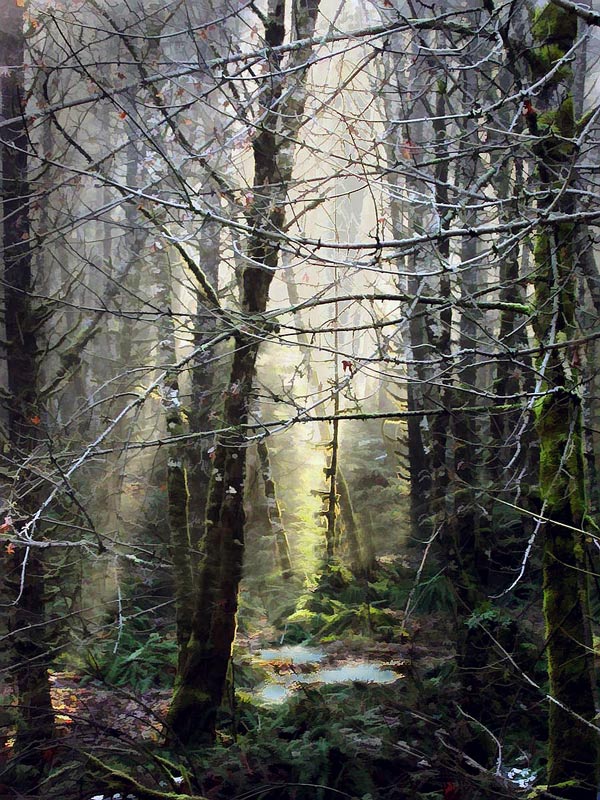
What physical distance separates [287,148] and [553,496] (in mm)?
4175

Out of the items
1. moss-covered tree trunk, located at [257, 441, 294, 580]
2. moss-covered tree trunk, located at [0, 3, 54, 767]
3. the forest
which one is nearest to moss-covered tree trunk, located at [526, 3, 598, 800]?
the forest

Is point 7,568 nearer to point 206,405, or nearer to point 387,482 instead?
point 206,405

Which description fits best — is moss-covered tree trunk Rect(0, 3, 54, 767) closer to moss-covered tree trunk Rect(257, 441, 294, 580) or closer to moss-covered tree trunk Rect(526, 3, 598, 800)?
moss-covered tree trunk Rect(257, 441, 294, 580)

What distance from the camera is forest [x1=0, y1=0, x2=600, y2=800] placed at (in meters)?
4.02

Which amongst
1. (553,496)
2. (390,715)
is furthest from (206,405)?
(553,496)

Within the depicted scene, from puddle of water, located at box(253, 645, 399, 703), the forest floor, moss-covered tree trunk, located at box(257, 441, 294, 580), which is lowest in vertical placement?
puddle of water, located at box(253, 645, 399, 703)

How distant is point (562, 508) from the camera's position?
4.28m

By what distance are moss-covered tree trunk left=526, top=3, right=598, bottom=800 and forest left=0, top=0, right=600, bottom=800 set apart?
0.07 ft

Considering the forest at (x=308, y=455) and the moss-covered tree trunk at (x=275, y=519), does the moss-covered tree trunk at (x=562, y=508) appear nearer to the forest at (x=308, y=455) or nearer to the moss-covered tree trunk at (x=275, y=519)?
the forest at (x=308, y=455)

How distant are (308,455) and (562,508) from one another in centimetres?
762

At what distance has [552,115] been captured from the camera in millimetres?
4316

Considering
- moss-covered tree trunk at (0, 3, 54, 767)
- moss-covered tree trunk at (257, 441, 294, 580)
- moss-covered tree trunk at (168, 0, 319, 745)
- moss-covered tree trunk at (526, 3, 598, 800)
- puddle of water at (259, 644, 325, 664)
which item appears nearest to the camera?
moss-covered tree trunk at (526, 3, 598, 800)

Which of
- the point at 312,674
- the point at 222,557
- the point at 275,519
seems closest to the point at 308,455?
the point at 275,519

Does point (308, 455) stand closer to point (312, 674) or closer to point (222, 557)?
point (312, 674)
